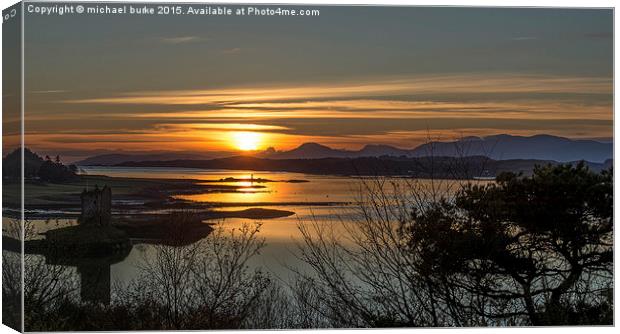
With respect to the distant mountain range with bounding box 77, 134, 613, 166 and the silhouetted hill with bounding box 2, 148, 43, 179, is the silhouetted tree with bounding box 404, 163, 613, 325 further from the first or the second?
the silhouetted hill with bounding box 2, 148, 43, 179

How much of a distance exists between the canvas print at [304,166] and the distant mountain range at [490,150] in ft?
0.06

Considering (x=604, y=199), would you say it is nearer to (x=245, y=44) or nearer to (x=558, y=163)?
(x=558, y=163)

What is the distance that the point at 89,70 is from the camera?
11180mm

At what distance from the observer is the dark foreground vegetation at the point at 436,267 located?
11.5m

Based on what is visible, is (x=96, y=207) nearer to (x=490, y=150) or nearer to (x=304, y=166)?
(x=304, y=166)

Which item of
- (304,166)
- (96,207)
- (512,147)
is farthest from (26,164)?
(512,147)

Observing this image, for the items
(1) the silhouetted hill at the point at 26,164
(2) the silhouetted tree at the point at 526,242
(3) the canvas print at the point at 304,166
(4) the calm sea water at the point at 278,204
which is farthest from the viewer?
(2) the silhouetted tree at the point at 526,242

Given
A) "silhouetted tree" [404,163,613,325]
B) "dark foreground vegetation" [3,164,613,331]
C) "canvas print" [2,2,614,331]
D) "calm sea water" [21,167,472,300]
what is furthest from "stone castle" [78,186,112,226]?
"silhouetted tree" [404,163,613,325]

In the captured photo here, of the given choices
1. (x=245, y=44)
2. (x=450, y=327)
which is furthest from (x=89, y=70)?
(x=450, y=327)

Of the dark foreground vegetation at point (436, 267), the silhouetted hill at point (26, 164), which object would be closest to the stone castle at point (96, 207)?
the silhouetted hill at point (26, 164)

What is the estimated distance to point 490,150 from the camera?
459 inches

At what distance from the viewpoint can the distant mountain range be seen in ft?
37.9

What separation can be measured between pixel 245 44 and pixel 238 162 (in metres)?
1.09

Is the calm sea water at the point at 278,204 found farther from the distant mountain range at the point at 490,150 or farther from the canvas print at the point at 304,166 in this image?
the distant mountain range at the point at 490,150
